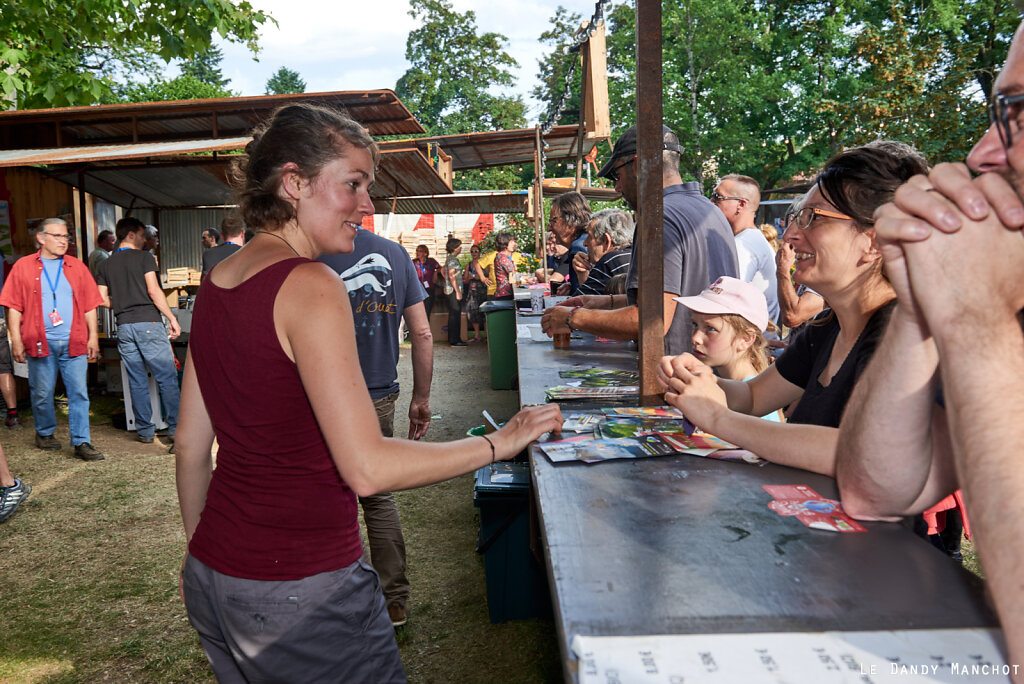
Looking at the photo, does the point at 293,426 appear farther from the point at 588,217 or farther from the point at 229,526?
the point at 588,217

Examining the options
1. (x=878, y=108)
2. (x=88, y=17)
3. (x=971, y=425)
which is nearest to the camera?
(x=971, y=425)

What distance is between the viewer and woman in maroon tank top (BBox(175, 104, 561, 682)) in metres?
1.51

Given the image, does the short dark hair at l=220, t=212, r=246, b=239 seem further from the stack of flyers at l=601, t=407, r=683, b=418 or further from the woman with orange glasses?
the woman with orange glasses

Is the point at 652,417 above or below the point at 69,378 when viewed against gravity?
above

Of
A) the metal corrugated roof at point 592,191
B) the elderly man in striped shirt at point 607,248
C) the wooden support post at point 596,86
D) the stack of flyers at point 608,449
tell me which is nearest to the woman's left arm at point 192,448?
the stack of flyers at point 608,449

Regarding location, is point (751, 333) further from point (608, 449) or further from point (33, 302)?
point (33, 302)

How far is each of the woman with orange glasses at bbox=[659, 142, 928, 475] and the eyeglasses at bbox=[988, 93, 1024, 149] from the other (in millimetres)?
828

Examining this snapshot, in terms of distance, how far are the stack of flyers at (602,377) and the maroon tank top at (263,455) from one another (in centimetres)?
156

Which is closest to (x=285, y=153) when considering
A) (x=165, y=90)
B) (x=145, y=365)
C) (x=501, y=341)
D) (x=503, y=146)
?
(x=145, y=365)

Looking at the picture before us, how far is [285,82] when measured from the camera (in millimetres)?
81500

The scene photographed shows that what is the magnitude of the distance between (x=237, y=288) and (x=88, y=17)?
736 cm

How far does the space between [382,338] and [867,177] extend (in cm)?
234

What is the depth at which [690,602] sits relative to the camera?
1147mm

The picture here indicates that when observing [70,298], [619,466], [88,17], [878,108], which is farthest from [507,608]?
[878,108]
